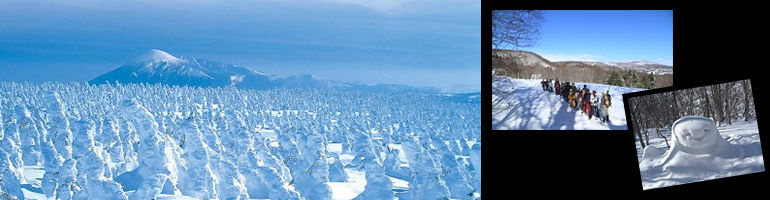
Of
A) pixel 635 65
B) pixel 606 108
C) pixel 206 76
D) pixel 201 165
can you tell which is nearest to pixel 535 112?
pixel 606 108

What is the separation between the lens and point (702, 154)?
2521 mm

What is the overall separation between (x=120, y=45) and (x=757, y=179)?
19.7 meters

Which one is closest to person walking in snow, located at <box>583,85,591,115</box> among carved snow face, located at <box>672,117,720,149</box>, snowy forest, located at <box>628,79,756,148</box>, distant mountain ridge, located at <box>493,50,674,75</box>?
distant mountain ridge, located at <box>493,50,674,75</box>

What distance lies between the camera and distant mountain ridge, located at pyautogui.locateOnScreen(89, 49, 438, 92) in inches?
700

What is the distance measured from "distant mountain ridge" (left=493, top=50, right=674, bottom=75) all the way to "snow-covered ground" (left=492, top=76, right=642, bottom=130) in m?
0.11

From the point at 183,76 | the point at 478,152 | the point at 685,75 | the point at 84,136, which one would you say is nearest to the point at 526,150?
the point at 478,152

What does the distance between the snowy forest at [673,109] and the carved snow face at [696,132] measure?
19mm

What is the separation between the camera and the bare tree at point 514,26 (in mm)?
3938

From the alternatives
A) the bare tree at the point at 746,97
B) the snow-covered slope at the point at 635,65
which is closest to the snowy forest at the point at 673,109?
the bare tree at the point at 746,97

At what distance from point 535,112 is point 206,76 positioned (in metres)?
14.3

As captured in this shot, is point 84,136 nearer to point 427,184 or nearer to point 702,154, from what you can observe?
point 427,184

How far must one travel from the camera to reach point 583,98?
410cm

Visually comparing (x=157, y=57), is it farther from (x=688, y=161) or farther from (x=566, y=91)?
(x=688, y=161)

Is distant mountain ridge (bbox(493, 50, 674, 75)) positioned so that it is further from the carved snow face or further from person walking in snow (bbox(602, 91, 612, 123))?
the carved snow face
